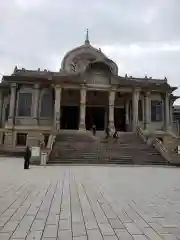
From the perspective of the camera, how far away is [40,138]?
91.6ft

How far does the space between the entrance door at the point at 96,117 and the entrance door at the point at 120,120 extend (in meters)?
1.83

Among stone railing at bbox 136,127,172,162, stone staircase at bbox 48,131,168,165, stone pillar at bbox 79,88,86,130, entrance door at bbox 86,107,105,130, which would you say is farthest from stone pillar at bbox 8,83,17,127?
stone railing at bbox 136,127,172,162

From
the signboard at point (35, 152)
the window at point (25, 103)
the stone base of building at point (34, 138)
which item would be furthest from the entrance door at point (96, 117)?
the signboard at point (35, 152)

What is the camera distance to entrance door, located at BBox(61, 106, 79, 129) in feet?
110

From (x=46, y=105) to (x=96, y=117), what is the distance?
620cm

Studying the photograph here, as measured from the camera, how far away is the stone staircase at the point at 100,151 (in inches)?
824

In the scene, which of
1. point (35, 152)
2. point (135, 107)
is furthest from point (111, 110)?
point (35, 152)

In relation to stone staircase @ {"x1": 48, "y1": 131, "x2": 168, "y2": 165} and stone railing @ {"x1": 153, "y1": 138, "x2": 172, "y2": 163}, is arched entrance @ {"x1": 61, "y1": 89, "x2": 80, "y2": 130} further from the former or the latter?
stone railing @ {"x1": 153, "y1": 138, "x2": 172, "y2": 163}

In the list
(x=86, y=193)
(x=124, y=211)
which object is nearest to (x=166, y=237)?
(x=124, y=211)

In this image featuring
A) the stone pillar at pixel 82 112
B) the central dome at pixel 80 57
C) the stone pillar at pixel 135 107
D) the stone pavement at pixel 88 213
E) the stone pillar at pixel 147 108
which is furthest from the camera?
the central dome at pixel 80 57

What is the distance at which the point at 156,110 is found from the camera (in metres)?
33.8

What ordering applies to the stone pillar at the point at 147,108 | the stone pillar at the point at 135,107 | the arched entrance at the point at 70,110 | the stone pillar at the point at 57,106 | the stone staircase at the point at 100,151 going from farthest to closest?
the arched entrance at the point at 70,110
the stone pillar at the point at 147,108
the stone pillar at the point at 135,107
the stone pillar at the point at 57,106
the stone staircase at the point at 100,151

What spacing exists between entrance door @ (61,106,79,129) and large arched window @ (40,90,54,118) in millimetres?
2010

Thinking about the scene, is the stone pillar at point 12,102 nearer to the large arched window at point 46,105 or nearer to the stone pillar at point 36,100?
the stone pillar at point 36,100
